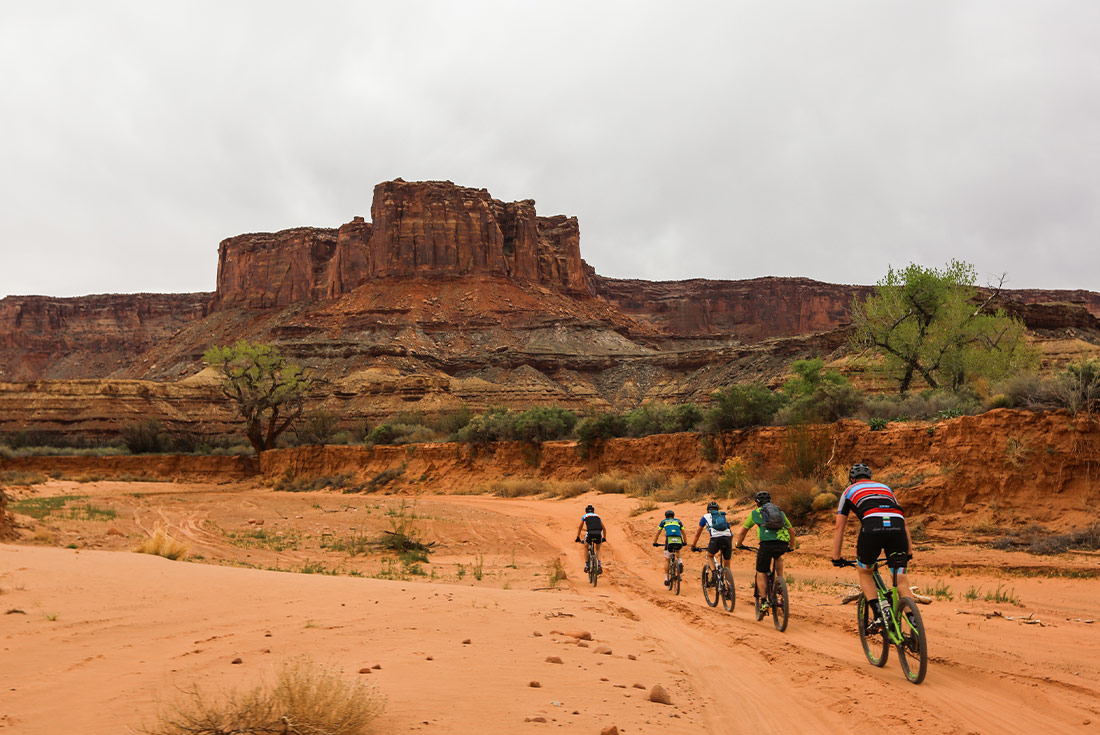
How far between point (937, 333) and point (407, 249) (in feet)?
301

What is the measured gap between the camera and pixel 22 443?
61625mm

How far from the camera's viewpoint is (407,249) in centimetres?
11194

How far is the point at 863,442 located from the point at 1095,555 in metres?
6.65

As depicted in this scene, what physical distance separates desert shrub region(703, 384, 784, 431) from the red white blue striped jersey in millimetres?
19906

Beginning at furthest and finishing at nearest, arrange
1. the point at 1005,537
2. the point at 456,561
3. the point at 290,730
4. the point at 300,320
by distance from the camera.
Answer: the point at 300,320 → the point at 456,561 → the point at 1005,537 → the point at 290,730

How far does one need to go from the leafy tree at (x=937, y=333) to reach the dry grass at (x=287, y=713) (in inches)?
1118

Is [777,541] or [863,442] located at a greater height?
[863,442]

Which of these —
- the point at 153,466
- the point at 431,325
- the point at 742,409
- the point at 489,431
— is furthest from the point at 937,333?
the point at 431,325

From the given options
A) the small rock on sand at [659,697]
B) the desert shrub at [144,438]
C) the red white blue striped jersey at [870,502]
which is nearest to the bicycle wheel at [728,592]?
the red white blue striped jersey at [870,502]

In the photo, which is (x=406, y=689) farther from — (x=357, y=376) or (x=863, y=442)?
(x=357, y=376)

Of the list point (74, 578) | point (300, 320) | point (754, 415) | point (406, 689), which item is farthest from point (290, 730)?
point (300, 320)

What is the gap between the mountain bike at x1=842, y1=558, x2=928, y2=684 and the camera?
615 centimetres

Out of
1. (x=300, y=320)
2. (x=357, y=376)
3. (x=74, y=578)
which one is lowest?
(x=74, y=578)

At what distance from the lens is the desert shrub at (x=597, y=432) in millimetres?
35562
